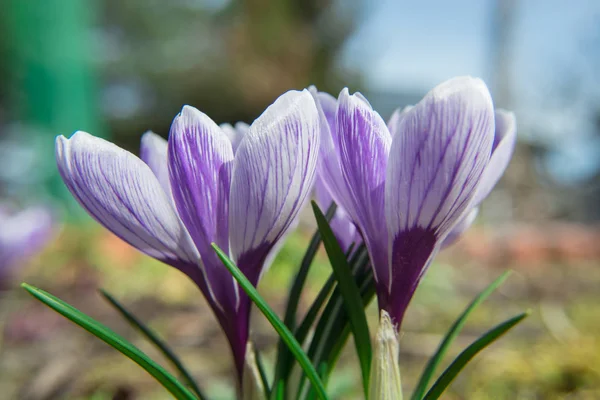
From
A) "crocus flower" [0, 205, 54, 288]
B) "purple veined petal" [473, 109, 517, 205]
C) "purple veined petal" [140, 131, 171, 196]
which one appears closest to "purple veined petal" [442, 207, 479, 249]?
"purple veined petal" [473, 109, 517, 205]

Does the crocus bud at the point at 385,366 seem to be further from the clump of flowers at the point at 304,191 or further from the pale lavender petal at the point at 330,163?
the pale lavender petal at the point at 330,163

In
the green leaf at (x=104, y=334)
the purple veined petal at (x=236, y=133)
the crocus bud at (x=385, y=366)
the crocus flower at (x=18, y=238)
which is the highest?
the crocus flower at (x=18, y=238)

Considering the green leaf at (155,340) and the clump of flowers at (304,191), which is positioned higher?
the clump of flowers at (304,191)

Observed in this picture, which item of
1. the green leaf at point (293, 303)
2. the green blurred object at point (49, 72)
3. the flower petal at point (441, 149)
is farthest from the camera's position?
the green blurred object at point (49, 72)

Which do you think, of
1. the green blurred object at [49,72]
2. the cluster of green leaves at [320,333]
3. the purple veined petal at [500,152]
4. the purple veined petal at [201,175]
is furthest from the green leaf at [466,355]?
the green blurred object at [49,72]

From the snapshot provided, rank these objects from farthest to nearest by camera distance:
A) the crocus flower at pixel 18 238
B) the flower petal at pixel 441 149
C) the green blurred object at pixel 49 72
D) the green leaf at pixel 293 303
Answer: the green blurred object at pixel 49 72 → the crocus flower at pixel 18 238 → the green leaf at pixel 293 303 → the flower petal at pixel 441 149

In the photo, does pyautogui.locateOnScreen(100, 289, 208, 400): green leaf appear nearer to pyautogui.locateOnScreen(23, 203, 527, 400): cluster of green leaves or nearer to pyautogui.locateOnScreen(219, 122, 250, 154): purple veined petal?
pyautogui.locateOnScreen(23, 203, 527, 400): cluster of green leaves

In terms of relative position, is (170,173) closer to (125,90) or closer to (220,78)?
(220,78)

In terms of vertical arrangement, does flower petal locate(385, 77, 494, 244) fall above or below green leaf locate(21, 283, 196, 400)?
above

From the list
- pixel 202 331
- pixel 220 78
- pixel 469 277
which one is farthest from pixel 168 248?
pixel 220 78
